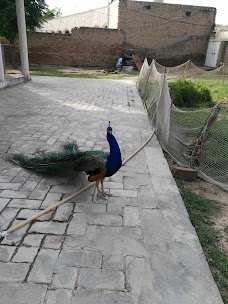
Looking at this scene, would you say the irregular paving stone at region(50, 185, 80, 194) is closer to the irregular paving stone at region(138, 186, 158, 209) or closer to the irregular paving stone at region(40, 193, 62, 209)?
the irregular paving stone at region(40, 193, 62, 209)

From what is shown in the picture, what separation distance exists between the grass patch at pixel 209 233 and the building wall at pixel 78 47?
2123cm

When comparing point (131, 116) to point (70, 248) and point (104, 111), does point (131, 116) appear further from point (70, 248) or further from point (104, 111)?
point (70, 248)

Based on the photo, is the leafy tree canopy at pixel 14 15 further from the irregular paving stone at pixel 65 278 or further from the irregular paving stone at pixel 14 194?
the irregular paving stone at pixel 65 278

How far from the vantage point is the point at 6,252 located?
8.06 ft

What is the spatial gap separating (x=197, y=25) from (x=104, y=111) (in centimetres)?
2009

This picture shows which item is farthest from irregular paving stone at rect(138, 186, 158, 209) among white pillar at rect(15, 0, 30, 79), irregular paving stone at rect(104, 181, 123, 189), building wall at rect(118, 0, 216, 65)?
building wall at rect(118, 0, 216, 65)

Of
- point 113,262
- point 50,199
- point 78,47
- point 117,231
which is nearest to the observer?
point 113,262

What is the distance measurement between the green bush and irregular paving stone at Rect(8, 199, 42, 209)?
295 inches

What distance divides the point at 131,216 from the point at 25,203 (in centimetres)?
124

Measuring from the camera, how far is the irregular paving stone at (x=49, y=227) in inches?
109

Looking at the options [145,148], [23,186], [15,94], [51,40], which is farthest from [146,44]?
[23,186]

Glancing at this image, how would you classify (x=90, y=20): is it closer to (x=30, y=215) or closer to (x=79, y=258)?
(x=30, y=215)

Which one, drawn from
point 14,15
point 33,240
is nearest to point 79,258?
point 33,240

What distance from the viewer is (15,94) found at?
1018 centimetres
